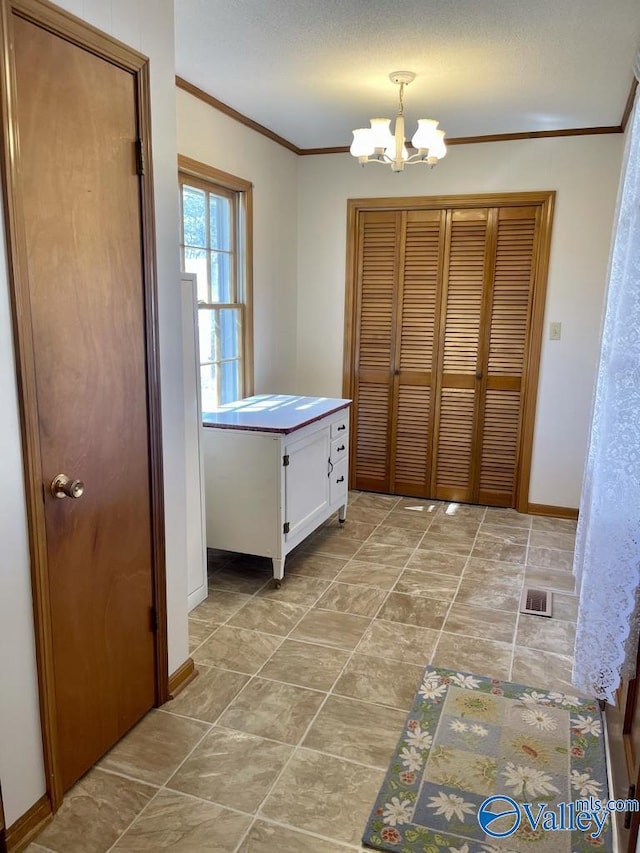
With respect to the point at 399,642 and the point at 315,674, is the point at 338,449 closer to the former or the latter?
the point at 399,642

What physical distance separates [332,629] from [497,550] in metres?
1.35

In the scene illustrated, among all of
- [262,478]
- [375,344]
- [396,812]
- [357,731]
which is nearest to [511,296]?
[375,344]

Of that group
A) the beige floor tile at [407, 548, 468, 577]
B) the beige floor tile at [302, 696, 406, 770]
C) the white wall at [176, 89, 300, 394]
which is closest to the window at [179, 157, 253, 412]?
the white wall at [176, 89, 300, 394]

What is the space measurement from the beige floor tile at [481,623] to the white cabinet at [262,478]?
2.87ft

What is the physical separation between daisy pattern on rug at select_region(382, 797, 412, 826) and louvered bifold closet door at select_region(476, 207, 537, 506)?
2.84 meters

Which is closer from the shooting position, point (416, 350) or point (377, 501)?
point (416, 350)

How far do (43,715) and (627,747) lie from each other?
1.64 meters

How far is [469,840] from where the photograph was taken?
1659 millimetres

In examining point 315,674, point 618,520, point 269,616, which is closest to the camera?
point 618,520

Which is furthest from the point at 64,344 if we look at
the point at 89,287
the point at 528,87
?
the point at 528,87

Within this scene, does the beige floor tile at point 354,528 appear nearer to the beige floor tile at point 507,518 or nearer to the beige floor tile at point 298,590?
the beige floor tile at point 298,590

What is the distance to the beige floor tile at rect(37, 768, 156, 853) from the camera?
1635 millimetres

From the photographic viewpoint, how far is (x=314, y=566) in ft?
11.2

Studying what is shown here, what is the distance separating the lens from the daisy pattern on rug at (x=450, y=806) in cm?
175
